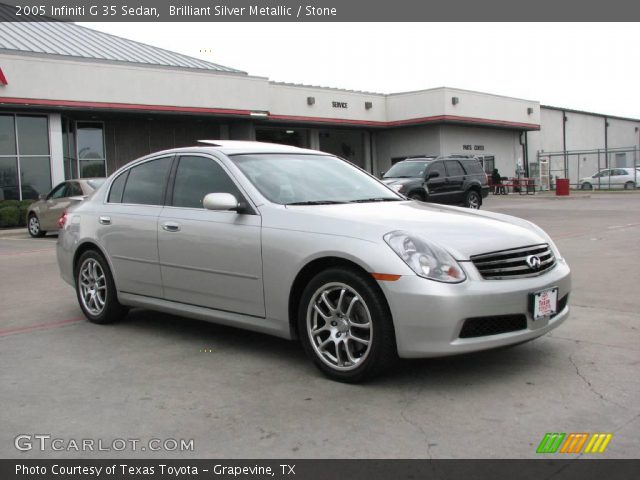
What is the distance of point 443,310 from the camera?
4.07 m

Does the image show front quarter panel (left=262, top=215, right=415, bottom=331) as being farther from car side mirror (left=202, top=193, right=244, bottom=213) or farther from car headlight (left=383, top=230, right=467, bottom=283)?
car side mirror (left=202, top=193, right=244, bottom=213)

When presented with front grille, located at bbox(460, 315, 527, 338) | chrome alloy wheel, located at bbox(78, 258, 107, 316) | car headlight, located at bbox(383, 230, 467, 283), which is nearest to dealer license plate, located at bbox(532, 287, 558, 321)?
front grille, located at bbox(460, 315, 527, 338)

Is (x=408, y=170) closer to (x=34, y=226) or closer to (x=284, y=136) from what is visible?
(x=34, y=226)

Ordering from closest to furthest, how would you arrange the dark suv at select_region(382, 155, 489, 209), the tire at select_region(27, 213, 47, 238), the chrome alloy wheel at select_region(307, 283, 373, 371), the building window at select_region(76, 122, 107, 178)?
the chrome alloy wheel at select_region(307, 283, 373, 371)
the tire at select_region(27, 213, 47, 238)
the dark suv at select_region(382, 155, 489, 209)
the building window at select_region(76, 122, 107, 178)

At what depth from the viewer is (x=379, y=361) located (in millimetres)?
4242

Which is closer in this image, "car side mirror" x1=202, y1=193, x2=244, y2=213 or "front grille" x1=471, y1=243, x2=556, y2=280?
"front grille" x1=471, y1=243, x2=556, y2=280

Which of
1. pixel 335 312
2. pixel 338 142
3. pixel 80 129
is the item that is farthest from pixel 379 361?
pixel 338 142

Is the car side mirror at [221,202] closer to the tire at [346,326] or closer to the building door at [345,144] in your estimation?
the tire at [346,326]

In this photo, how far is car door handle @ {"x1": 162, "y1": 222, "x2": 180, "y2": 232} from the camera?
5543 mm

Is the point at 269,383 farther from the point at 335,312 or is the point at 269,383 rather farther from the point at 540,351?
the point at 540,351

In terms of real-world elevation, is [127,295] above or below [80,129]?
below

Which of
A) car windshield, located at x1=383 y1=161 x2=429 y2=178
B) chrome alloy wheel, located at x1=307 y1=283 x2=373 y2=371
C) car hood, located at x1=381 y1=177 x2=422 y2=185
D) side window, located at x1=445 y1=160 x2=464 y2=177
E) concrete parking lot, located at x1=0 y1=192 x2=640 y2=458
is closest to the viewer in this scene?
concrete parking lot, located at x1=0 y1=192 x2=640 y2=458

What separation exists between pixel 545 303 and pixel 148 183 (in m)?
3.66
